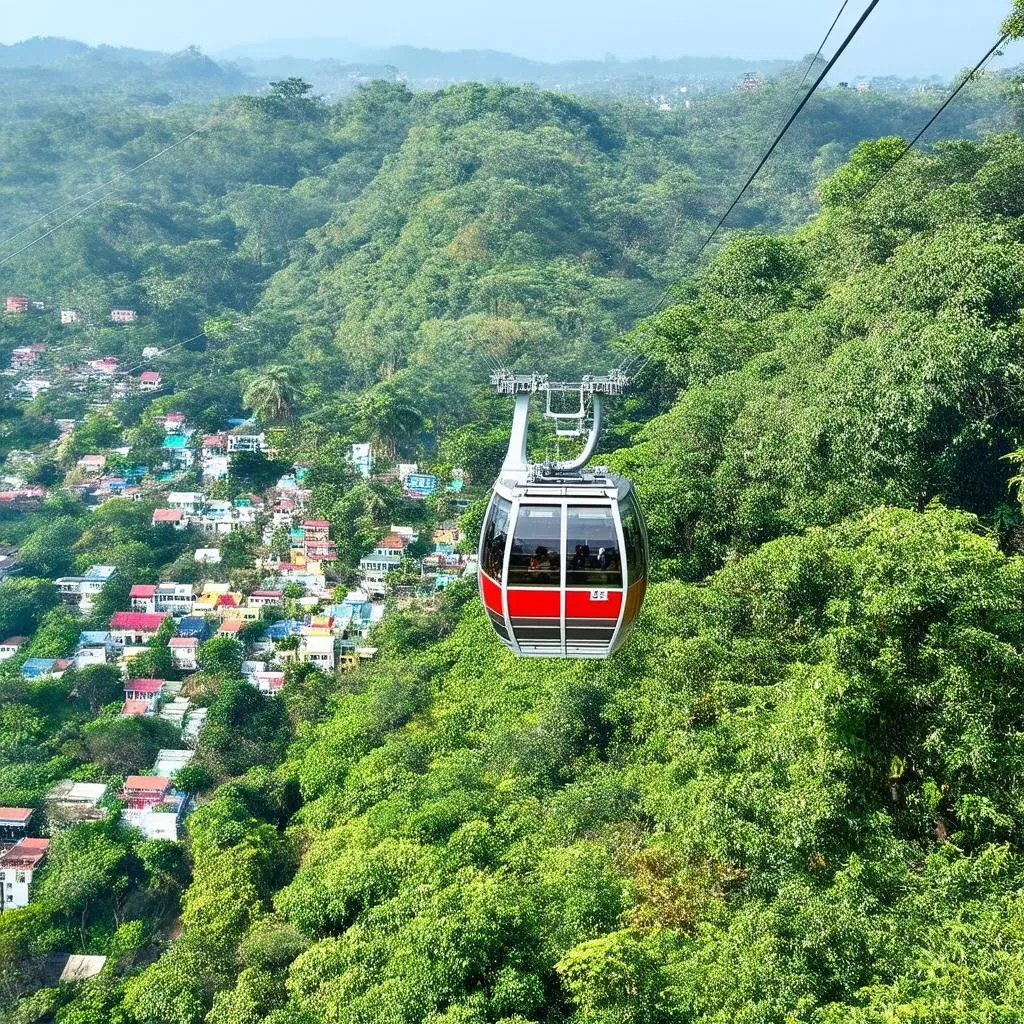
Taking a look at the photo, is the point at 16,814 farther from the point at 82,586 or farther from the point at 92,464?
the point at 92,464

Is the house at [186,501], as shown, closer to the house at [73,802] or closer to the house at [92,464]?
the house at [92,464]

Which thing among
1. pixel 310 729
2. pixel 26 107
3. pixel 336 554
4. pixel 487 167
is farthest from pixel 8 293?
pixel 26 107

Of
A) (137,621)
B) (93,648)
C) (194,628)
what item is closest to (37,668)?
(93,648)

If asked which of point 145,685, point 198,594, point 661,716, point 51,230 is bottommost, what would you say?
point 145,685

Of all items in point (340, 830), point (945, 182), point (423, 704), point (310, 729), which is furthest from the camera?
point (945, 182)

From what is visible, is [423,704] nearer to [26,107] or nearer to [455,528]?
[455,528]

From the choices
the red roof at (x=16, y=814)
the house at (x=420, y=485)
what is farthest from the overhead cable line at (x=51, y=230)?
the red roof at (x=16, y=814)
